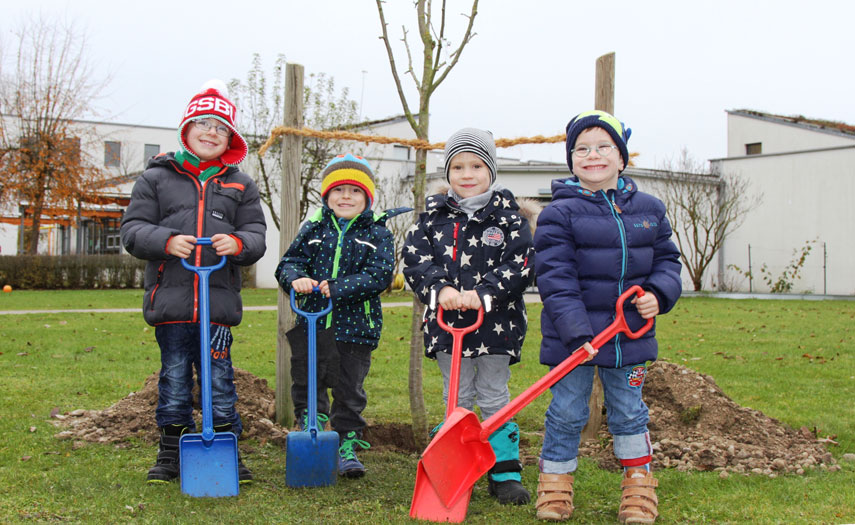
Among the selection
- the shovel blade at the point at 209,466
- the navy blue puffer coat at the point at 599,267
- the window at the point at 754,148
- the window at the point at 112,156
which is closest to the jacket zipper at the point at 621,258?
the navy blue puffer coat at the point at 599,267

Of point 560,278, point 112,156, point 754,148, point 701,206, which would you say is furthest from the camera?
point 112,156

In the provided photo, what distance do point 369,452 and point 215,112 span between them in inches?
81.1

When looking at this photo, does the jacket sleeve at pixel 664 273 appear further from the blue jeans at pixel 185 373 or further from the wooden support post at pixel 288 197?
the wooden support post at pixel 288 197

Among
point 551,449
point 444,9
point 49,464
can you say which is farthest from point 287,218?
point 551,449

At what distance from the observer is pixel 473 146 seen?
3561mm

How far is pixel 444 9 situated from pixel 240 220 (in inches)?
69.0

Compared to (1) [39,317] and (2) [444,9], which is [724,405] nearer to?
(2) [444,9]

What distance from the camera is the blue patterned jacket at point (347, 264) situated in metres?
3.78

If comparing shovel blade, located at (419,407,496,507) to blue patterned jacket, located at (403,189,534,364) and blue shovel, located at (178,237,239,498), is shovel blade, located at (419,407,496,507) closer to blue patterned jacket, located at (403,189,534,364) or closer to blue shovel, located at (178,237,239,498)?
blue patterned jacket, located at (403,189,534,364)

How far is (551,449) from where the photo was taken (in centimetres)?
316

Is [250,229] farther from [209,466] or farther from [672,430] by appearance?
[672,430]

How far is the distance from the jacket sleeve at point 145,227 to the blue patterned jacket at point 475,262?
1.14 metres

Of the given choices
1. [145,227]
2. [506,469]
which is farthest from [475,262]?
[145,227]

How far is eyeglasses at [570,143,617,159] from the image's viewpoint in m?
3.21
